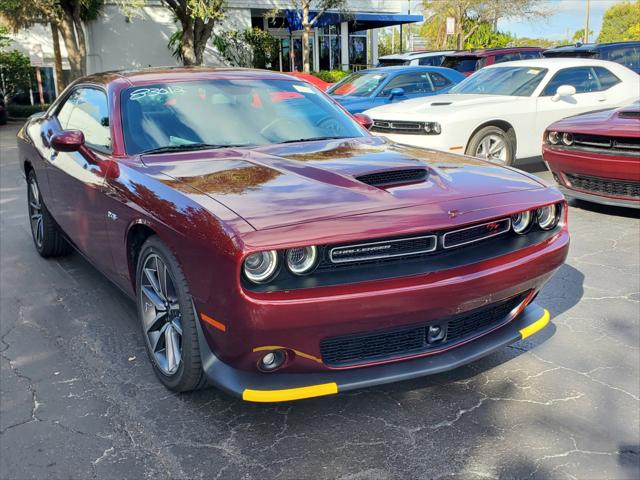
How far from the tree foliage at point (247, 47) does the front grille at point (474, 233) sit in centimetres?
2627

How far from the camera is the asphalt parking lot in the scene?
8.57 feet

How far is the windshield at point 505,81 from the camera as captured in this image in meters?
8.67

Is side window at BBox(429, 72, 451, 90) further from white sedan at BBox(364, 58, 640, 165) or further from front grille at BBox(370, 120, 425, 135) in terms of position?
front grille at BBox(370, 120, 425, 135)

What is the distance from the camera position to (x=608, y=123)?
246 inches

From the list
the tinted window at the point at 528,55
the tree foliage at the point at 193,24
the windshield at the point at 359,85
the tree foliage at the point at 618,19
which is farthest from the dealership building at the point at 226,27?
the tree foliage at the point at 618,19

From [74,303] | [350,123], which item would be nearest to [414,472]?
[350,123]

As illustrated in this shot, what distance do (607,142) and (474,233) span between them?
13.1 ft

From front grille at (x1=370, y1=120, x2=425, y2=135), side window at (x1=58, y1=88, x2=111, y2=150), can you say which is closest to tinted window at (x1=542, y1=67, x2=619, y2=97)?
front grille at (x1=370, y1=120, x2=425, y2=135)

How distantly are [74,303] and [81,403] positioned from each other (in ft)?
4.98

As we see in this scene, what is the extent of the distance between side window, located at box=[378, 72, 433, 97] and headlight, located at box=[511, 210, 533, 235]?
7.69m

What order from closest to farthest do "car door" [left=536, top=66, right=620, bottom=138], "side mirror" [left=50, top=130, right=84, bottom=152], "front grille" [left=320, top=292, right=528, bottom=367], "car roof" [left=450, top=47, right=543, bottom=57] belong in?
"front grille" [left=320, top=292, right=528, bottom=367] → "side mirror" [left=50, top=130, right=84, bottom=152] → "car door" [left=536, top=66, right=620, bottom=138] → "car roof" [left=450, top=47, right=543, bottom=57]

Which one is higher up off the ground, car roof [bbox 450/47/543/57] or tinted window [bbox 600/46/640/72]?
car roof [bbox 450/47/543/57]

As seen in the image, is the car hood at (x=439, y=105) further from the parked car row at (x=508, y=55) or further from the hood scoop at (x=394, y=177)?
the hood scoop at (x=394, y=177)

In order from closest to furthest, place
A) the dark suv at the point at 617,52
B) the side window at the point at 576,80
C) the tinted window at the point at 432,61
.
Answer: the side window at the point at 576,80 → the dark suv at the point at 617,52 → the tinted window at the point at 432,61
